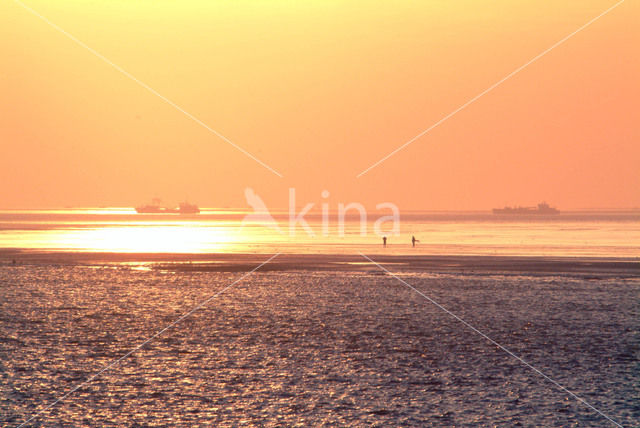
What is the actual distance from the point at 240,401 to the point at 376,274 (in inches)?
1045

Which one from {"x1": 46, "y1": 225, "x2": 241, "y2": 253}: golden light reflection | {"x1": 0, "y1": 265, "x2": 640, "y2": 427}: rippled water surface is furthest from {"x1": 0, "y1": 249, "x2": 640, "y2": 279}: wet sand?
{"x1": 0, "y1": 265, "x2": 640, "y2": 427}: rippled water surface

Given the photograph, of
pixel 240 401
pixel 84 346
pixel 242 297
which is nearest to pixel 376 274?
pixel 242 297

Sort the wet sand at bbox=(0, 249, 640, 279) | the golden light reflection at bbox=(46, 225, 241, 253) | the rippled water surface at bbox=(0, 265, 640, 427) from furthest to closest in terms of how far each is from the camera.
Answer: the golden light reflection at bbox=(46, 225, 241, 253), the wet sand at bbox=(0, 249, 640, 279), the rippled water surface at bbox=(0, 265, 640, 427)

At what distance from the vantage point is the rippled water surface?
42.2 feet

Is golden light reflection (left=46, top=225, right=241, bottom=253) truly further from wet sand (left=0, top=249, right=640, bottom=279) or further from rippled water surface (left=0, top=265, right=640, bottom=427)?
rippled water surface (left=0, top=265, right=640, bottom=427)

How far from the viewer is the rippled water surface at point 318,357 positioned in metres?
12.9

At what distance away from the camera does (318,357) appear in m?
17.4

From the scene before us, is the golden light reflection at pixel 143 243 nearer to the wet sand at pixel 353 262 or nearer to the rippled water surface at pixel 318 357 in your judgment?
the wet sand at pixel 353 262

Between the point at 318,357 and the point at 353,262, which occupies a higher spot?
the point at 353,262

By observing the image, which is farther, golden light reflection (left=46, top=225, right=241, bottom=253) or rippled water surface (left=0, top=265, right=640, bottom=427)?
golden light reflection (left=46, top=225, right=241, bottom=253)

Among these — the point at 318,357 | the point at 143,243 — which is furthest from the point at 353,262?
the point at 143,243

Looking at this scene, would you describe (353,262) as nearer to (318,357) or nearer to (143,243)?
(318,357)

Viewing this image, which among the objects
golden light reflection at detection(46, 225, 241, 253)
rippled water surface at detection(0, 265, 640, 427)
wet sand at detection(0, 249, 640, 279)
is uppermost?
golden light reflection at detection(46, 225, 241, 253)

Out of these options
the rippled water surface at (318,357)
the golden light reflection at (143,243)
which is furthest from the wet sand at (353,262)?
the rippled water surface at (318,357)
